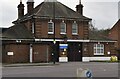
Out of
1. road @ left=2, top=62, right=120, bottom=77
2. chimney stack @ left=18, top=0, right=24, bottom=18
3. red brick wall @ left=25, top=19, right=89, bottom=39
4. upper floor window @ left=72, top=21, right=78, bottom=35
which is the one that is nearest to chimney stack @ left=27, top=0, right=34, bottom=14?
red brick wall @ left=25, top=19, right=89, bottom=39

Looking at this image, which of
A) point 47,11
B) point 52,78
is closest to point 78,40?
point 47,11

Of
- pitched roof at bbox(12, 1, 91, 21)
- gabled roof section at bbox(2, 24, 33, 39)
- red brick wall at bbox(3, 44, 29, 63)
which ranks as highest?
pitched roof at bbox(12, 1, 91, 21)

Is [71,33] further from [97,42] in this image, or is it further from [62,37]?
[97,42]

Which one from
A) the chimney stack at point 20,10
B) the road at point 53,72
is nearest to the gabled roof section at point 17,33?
the chimney stack at point 20,10

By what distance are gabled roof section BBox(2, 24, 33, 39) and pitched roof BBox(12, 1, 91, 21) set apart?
1827 mm

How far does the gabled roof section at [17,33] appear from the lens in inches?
1900

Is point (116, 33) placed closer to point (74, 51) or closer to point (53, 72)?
point (74, 51)

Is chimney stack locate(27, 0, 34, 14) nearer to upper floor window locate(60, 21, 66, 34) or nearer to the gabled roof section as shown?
the gabled roof section

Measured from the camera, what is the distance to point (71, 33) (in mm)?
51594

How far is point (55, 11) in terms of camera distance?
5197cm

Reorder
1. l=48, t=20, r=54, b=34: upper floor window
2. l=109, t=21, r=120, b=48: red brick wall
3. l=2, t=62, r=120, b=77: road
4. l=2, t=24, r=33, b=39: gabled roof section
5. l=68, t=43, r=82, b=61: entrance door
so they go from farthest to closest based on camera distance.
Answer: l=109, t=21, r=120, b=48: red brick wall < l=68, t=43, r=82, b=61: entrance door < l=48, t=20, r=54, b=34: upper floor window < l=2, t=24, r=33, b=39: gabled roof section < l=2, t=62, r=120, b=77: road

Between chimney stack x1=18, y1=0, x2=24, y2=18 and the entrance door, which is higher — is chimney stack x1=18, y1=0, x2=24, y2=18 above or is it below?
above

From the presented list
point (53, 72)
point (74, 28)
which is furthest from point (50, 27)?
point (53, 72)

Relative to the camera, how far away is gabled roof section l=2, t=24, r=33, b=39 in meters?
48.3
